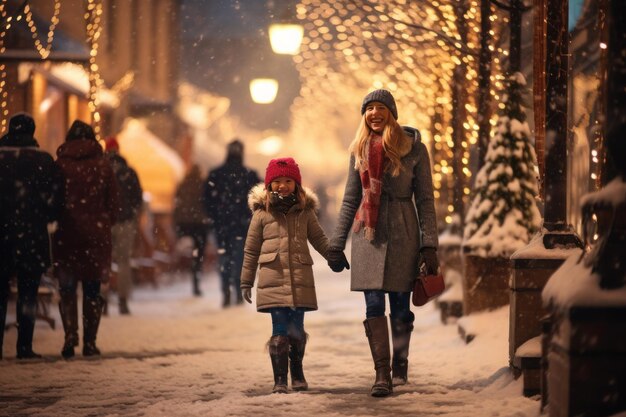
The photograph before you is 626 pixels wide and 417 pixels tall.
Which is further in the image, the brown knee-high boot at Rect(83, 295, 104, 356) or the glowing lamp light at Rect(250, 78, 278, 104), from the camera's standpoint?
the glowing lamp light at Rect(250, 78, 278, 104)

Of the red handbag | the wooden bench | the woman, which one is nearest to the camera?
the red handbag

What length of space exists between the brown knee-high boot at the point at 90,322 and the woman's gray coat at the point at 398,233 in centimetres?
363

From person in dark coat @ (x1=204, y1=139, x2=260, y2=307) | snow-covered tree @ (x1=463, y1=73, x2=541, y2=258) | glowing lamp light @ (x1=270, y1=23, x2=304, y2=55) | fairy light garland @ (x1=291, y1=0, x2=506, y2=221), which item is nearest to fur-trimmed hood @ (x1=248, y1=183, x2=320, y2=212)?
snow-covered tree @ (x1=463, y1=73, x2=541, y2=258)

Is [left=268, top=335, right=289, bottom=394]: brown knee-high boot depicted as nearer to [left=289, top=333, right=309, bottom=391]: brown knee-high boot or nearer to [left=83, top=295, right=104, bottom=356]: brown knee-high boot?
[left=289, top=333, right=309, bottom=391]: brown knee-high boot

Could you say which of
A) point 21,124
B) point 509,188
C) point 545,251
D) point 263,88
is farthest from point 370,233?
point 263,88

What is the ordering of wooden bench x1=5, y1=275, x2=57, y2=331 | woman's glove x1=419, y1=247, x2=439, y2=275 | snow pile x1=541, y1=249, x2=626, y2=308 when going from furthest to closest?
wooden bench x1=5, y1=275, x2=57, y2=331, woman's glove x1=419, y1=247, x2=439, y2=275, snow pile x1=541, y1=249, x2=626, y2=308

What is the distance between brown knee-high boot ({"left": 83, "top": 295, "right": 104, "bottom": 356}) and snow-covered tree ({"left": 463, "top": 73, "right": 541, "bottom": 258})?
12.2 ft

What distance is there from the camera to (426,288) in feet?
26.9

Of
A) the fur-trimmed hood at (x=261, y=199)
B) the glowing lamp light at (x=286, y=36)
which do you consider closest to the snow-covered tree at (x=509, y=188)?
the fur-trimmed hood at (x=261, y=199)

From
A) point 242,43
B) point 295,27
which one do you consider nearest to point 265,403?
point 295,27

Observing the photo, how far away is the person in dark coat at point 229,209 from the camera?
17047mm

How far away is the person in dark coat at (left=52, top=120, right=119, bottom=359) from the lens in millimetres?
11312

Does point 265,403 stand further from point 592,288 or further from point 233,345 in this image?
point 233,345

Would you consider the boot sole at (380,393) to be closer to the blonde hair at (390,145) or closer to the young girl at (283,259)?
the young girl at (283,259)
